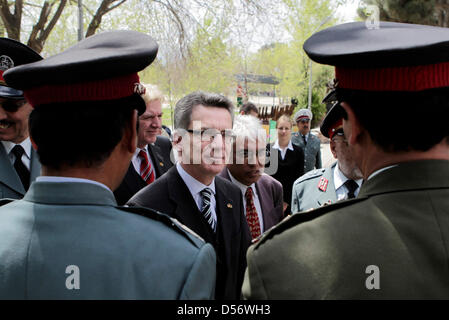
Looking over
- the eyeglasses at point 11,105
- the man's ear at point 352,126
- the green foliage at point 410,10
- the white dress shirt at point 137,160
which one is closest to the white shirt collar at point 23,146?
the eyeglasses at point 11,105

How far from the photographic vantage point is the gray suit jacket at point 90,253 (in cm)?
111

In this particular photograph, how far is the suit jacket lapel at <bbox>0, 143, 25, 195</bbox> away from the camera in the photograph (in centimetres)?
243

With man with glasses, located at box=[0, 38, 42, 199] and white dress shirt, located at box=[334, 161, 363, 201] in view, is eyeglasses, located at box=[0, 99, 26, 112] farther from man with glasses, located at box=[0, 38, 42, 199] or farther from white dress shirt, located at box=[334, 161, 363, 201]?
white dress shirt, located at box=[334, 161, 363, 201]

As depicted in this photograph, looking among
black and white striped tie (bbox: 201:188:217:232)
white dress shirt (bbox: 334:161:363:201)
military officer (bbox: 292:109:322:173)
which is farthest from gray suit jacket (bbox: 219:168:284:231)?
military officer (bbox: 292:109:322:173)

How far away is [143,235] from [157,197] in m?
1.06

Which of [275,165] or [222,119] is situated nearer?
[222,119]

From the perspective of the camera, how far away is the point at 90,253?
1132mm

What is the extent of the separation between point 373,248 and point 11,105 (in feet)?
7.87

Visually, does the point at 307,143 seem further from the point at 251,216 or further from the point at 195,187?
the point at 195,187

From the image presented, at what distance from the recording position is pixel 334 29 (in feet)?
4.68

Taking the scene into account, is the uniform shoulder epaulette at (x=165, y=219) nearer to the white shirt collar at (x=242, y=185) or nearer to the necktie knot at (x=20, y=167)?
the necktie knot at (x=20, y=167)

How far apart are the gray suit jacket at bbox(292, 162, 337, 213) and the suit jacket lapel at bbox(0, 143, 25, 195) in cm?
200

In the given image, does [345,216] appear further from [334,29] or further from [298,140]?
[298,140]

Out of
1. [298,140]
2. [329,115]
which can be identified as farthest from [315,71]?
[329,115]
